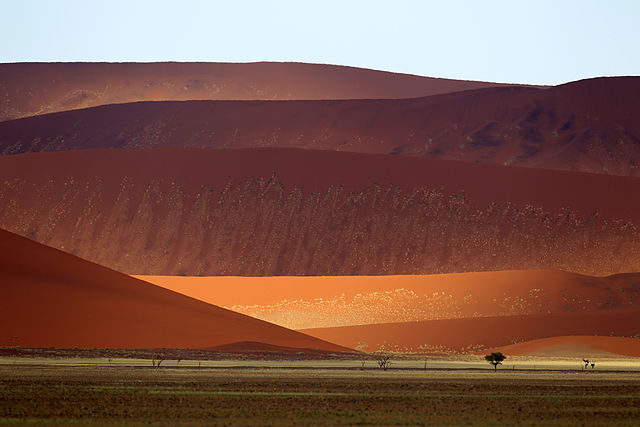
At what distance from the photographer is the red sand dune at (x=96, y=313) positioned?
159 feet

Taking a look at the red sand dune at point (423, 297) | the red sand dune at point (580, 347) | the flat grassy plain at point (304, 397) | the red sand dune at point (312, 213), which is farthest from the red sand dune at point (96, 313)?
the red sand dune at point (312, 213)

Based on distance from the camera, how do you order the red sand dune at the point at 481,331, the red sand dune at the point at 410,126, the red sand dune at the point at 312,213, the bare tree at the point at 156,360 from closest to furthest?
the bare tree at the point at 156,360, the red sand dune at the point at 481,331, the red sand dune at the point at 312,213, the red sand dune at the point at 410,126

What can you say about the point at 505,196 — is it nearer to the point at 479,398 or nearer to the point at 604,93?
the point at 604,93

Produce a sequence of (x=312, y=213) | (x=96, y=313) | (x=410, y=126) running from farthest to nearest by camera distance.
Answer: (x=410, y=126) < (x=312, y=213) < (x=96, y=313)

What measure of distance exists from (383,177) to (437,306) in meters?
28.8

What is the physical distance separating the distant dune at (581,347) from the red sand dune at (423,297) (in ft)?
33.7

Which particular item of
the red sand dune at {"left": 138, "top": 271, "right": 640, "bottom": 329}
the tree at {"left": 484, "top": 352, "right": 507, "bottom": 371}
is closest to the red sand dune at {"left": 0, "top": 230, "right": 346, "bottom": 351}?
the tree at {"left": 484, "top": 352, "right": 507, "bottom": 371}

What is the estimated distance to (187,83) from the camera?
A: 563 feet

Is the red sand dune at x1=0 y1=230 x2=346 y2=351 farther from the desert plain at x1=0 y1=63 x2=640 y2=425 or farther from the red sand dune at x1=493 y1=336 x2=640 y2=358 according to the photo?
the red sand dune at x1=493 y1=336 x2=640 y2=358

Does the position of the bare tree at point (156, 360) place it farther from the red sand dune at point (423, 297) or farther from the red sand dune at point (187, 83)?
the red sand dune at point (187, 83)

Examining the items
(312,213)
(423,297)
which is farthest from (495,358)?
(312,213)

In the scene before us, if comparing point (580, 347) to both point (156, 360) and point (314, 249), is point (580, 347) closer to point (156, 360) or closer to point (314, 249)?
point (156, 360)

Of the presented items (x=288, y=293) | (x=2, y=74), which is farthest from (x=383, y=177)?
(x=2, y=74)

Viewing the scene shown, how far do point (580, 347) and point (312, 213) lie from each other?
42.3 metres
